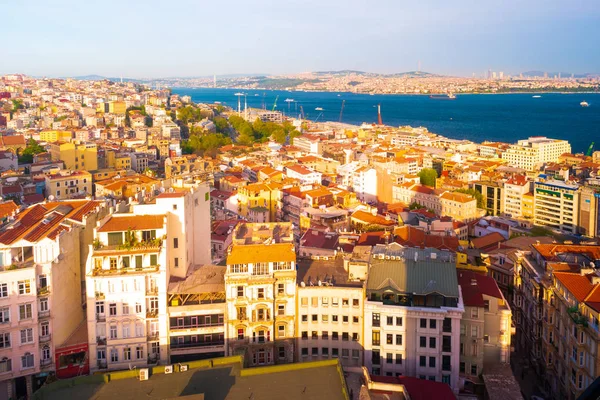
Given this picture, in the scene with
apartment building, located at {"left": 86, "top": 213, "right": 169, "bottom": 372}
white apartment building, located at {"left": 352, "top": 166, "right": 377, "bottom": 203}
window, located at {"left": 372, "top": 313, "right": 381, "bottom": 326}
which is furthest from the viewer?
white apartment building, located at {"left": 352, "top": 166, "right": 377, "bottom": 203}

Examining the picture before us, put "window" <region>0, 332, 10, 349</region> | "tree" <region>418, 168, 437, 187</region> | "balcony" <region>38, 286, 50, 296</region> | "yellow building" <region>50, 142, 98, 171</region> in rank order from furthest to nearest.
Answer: "tree" <region>418, 168, 437, 187</region> < "yellow building" <region>50, 142, 98, 171</region> < "balcony" <region>38, 286, 50, 296</region> < "window" <region>0, 332, 10, 349</region>

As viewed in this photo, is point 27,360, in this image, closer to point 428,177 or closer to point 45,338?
point 45,338

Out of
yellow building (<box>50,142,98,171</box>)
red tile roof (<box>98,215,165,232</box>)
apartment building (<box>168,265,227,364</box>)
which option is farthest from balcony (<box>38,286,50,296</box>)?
yellow building (<box>50,142,98,171</box>)

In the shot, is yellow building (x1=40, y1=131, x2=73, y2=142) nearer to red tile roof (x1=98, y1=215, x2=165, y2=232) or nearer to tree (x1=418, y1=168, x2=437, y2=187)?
tree (x1=418, y1=168, x2=437, y2=187)

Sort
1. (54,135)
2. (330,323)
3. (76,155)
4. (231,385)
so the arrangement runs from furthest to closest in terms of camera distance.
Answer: (54,135), (76,155), (330,323), (231,385)

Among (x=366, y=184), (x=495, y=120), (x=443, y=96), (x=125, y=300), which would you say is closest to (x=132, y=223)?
(x=125, y=300)

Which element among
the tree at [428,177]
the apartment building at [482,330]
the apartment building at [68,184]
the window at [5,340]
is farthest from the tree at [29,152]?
the apartment building at [482,330]

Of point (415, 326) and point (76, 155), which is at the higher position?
point (76, 155)
